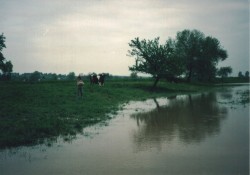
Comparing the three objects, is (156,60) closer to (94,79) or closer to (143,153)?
(94,79)

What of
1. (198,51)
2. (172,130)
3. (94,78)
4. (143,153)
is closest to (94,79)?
(94,78)

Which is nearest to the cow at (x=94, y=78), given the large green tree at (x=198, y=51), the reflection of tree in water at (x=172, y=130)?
the reflection of tree in water at (x=172, y=130)

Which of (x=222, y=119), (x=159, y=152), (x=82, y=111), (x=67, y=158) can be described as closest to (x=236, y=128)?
(x=222, y=119)

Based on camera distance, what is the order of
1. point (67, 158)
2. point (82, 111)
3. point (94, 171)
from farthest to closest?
point (82, 111) → point (67, 158) → point (94, 171)

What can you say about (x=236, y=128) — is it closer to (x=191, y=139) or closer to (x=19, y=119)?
(x=191, y=139)

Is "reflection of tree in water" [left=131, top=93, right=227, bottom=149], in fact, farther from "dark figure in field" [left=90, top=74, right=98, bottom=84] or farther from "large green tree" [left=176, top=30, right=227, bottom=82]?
"large green tree" [left=176, top=30, right=227, bottom=82]

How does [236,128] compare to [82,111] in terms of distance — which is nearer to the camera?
[236,128]

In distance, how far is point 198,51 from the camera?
81.6m

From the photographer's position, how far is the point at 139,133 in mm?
14016

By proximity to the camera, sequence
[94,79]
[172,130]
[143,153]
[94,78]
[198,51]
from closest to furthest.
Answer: [143,153] → [172,130] → [94,78] → [94,79] → [198,51]

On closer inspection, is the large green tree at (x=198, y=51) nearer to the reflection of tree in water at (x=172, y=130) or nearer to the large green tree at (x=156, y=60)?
the large green tree at (x=156, y=60)

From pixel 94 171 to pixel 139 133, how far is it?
18.8 feet

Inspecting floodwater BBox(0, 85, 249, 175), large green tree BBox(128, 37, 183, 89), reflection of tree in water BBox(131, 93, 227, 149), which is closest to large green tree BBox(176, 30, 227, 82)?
large green tree BBox(128, 37, 183, 89)

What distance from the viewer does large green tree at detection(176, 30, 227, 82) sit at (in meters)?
81.4
